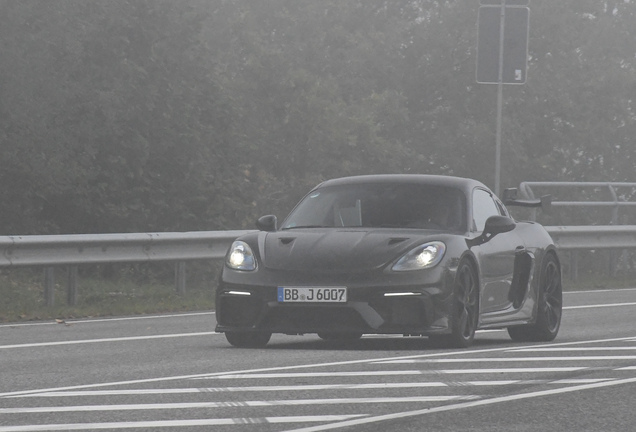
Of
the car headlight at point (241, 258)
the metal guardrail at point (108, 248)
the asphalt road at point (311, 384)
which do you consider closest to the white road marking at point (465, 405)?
the asphalt road at point (311, 384)

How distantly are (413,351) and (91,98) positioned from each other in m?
19.9

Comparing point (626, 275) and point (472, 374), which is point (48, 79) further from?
point (472, 374)

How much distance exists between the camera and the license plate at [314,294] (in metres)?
11.2

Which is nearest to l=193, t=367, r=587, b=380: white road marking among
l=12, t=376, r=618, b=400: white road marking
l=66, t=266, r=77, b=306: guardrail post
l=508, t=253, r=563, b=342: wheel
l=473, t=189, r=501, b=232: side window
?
l=12, t=376, r=618, b=400: white road marking

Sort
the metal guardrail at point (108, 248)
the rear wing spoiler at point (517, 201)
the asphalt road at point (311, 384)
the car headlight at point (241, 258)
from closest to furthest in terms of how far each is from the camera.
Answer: the asphalt road at point (311, 384) → the car headlight at point (241, 258) → the rear wing spoiler at point (517, 201) → the metal guardrail at point (108, 248)

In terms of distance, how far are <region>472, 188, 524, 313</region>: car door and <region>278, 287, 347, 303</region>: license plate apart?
1.35 m

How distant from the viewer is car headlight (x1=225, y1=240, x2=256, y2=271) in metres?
11.6

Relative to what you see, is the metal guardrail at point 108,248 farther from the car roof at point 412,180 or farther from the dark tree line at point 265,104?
the dark tree line at point 265,104

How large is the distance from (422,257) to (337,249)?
59cm

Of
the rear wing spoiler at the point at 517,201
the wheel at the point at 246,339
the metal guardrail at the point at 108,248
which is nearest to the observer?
the wheel at the point at 246,339

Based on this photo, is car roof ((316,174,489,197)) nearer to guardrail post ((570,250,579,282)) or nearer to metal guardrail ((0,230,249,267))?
metal guardrail ((0,230,249,267))

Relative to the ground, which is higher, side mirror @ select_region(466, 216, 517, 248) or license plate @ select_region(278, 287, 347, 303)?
side mirror @ select_region(466, 216, 517, 248)

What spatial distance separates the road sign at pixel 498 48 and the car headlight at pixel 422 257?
12979 millimetres

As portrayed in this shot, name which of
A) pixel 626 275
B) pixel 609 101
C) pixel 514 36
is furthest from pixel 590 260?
pixel 609 101
